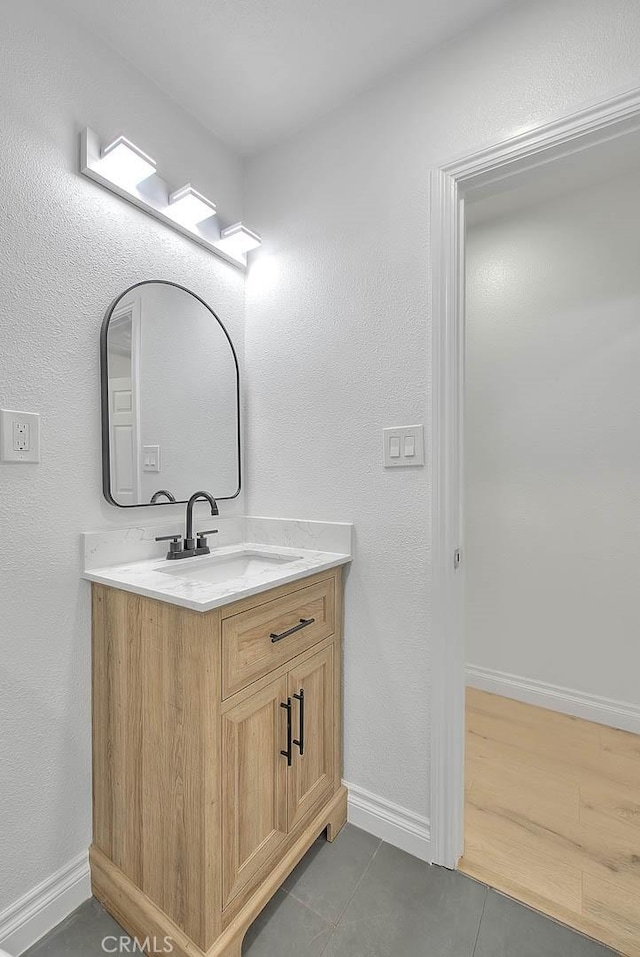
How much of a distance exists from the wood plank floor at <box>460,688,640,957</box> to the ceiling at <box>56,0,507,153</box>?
2.51 meters

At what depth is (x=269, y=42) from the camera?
141cm

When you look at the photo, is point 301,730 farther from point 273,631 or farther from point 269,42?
point 269,42

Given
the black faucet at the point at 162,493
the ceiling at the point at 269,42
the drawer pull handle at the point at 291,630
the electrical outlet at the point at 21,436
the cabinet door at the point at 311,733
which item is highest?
the ceiling at the point at 269,42

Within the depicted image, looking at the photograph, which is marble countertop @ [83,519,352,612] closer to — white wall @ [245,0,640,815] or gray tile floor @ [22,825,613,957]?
white wall @ [245,0,640,815]

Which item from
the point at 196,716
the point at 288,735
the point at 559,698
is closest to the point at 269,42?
the point at 196,716

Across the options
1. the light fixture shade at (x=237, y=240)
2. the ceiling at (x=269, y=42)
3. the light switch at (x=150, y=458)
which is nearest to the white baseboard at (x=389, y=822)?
the light switch at (x=150, y=458)

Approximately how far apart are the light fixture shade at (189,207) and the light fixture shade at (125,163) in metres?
0.12

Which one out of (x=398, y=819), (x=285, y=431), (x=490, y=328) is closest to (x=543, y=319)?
(x=490, y=328)

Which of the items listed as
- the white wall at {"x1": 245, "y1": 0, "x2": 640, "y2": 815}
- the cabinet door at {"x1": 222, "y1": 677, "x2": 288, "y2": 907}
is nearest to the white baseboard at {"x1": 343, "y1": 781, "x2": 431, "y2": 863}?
the white wall at {"x1": 245, "y1": 0, "x2": 640, "y2": 815}

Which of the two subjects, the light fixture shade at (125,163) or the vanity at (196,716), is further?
the light fixture shade at (125,163)

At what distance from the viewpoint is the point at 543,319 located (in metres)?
2.26

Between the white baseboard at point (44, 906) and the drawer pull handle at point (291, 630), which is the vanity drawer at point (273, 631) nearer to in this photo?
the drawer pull handle at point (291, 630)

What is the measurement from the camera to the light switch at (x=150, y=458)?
1493mm

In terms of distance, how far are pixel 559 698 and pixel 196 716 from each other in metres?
1.93
